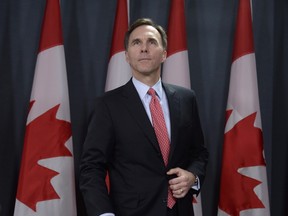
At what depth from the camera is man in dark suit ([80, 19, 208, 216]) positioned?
164 cm

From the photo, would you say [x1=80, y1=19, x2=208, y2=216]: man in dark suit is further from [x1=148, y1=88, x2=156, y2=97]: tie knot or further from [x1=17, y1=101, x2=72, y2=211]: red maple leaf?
[x1=17, y1=101, x2=72, y2=211]: red maple leaf

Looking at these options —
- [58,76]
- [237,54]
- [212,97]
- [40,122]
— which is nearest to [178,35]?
[237,54]

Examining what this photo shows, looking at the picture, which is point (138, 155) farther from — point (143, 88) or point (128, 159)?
point (143, 88)

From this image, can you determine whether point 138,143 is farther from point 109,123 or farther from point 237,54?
point 237,54

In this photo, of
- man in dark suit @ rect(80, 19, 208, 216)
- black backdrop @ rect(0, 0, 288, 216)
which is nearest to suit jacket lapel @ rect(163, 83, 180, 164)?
man in dark suit @ rect(80, 19, 208, 216)

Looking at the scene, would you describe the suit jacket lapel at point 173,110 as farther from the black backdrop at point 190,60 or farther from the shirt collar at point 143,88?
the black backdrop at point 190,60

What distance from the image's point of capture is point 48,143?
270 centimetres

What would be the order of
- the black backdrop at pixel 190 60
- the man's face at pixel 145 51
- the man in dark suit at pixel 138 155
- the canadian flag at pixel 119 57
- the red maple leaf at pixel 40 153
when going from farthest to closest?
the black backdrop at pixel 190 60 < the canadian flag at pixel 119 57 < the red maple leaf at pixel 40 153 < the man's face at pixel 145 51 < the man in dark suit at pixel 138 155

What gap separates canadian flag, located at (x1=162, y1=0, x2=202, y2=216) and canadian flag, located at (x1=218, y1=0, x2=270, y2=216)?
240mm

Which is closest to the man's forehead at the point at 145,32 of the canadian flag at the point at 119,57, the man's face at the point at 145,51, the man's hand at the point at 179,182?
the man's face at the point at 145,51

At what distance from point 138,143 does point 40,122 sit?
47.8 inches

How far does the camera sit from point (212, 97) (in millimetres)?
3293

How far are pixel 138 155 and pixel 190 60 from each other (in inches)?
68.8

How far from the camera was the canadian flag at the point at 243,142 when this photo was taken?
277 centimetres
